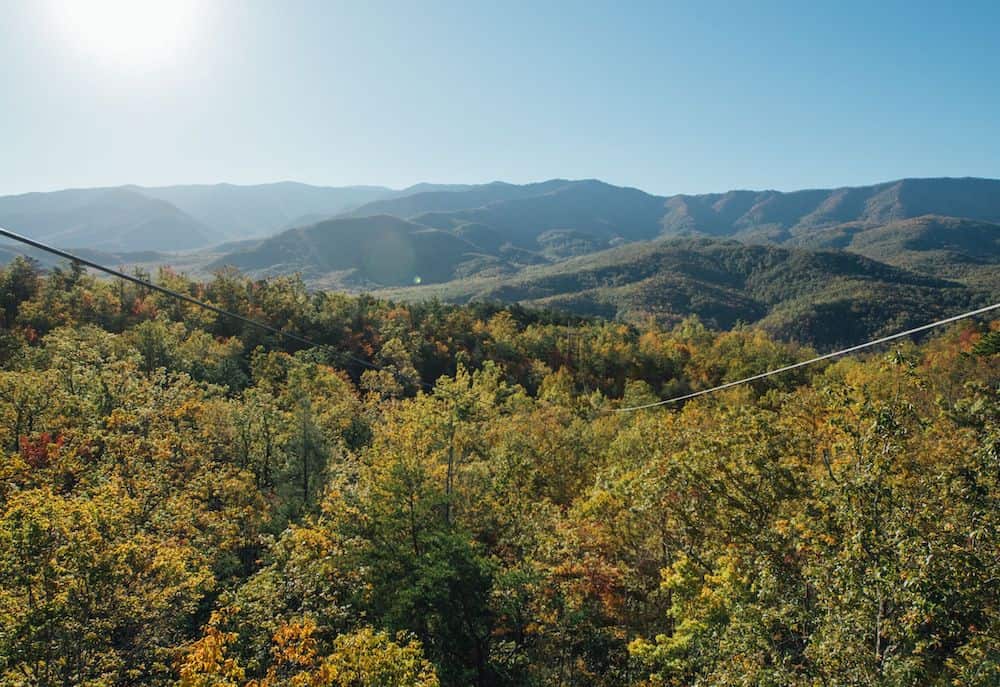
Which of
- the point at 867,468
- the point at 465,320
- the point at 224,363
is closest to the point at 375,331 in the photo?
the point at 465,320

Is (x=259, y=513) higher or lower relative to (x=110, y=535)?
lower

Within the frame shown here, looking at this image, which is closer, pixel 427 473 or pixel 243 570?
pixel 427 473

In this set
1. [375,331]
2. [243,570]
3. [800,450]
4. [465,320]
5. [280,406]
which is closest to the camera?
[800,450]

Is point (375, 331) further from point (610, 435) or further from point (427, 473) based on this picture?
point (427, 473)

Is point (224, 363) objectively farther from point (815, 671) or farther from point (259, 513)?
point (815, 671)

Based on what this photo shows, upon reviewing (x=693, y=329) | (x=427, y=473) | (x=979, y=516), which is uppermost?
(x=979, y=516)

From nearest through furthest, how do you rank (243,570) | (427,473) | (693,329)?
(427,473) < (243,570) < (693,329)

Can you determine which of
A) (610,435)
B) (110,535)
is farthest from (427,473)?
(610,435)
